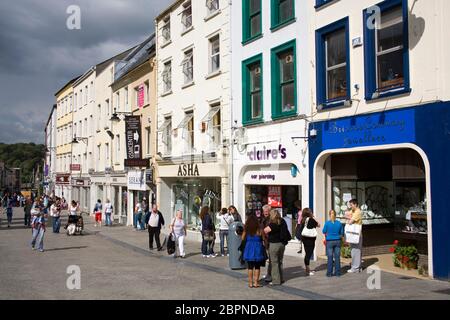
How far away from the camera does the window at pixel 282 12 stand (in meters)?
15.9

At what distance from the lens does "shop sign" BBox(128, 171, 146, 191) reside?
27.6m

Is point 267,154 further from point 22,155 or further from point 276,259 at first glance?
point 22,155

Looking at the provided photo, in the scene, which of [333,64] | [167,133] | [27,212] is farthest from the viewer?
[27,212]

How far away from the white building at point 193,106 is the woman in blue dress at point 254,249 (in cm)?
803

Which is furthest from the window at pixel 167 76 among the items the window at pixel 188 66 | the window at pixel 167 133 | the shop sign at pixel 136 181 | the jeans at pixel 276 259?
the jeans at pixel 276 259

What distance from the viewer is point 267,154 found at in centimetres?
1672

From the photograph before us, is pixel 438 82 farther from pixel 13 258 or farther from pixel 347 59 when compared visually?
pixel 13 258

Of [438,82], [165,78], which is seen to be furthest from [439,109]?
[165,78]

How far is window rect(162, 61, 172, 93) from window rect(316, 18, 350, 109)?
467 inches

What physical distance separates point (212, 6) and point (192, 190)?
848 centimetres

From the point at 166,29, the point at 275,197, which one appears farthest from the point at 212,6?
the point at 275,197

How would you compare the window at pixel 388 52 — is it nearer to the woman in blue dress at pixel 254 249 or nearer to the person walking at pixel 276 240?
the person walking at pixel 276 240
